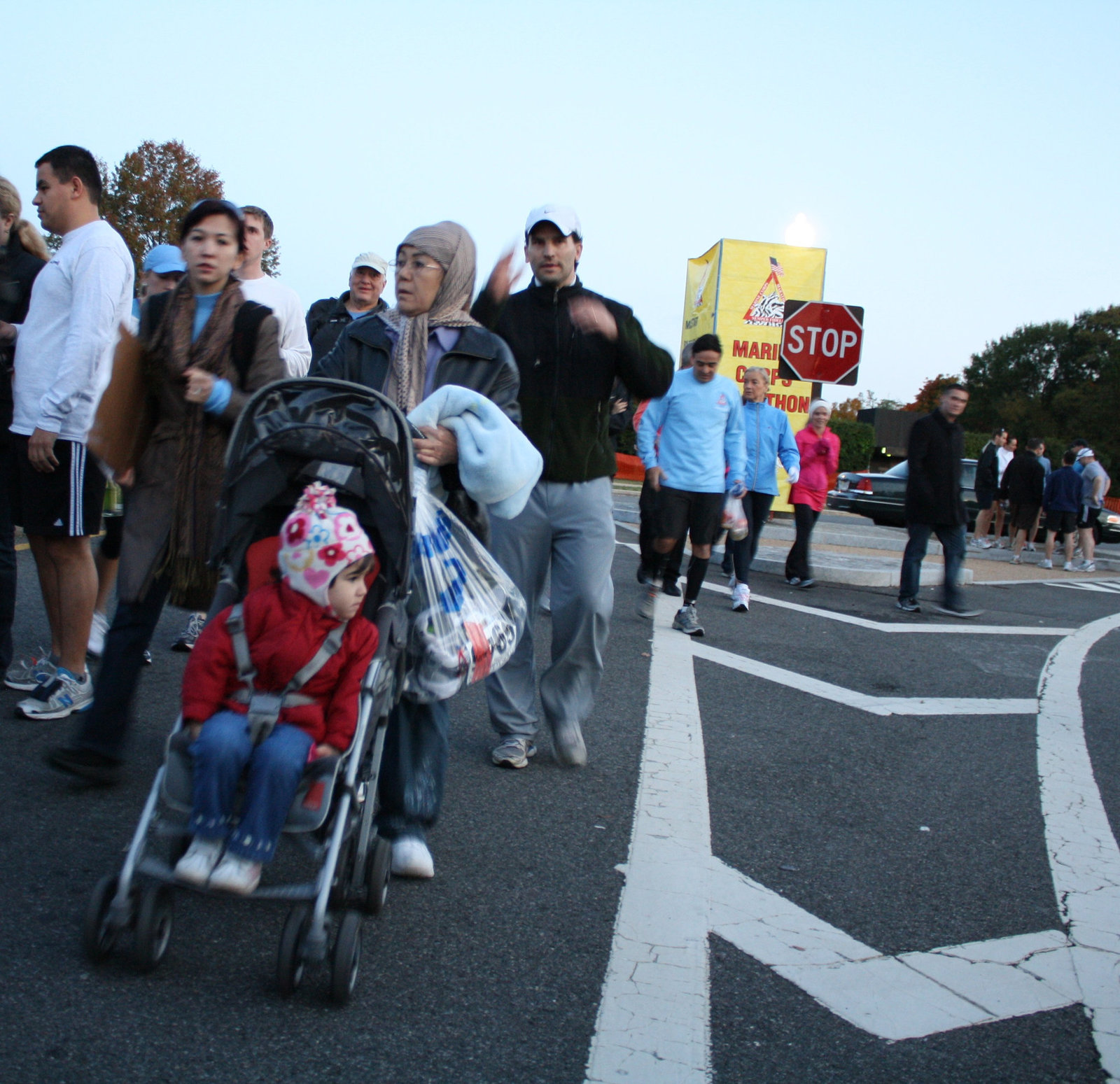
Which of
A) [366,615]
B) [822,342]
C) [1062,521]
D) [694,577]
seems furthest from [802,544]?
[366,615]

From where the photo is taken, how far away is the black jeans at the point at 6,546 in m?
4.60

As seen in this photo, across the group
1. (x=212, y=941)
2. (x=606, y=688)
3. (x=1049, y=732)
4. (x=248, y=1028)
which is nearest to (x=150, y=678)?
(x=606, y=688)

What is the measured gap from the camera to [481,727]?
4938mm

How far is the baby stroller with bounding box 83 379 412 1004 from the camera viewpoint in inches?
96.7

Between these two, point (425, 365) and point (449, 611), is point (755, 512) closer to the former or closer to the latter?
point (425, 365)

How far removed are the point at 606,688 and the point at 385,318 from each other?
2.87 metres

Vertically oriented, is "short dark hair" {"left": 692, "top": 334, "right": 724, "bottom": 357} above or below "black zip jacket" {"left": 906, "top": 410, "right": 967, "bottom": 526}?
above

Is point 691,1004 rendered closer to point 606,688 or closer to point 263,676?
point 263,676

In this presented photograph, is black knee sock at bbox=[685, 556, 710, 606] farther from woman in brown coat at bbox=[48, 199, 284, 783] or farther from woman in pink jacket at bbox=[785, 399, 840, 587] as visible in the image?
woman in brown coat at bbox=[48, 199, 284, 783]

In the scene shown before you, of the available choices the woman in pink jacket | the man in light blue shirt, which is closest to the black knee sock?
the man in light blue shirt

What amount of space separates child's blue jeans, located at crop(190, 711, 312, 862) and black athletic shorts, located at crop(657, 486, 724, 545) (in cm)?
A: 522

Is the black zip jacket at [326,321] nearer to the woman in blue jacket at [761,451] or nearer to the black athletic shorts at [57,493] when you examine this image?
the black athletic shorts at [57,493]

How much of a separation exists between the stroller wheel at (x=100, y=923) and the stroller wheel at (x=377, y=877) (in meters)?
0.64

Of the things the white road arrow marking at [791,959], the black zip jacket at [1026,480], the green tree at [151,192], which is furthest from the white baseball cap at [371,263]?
the green tree at [151,192]
